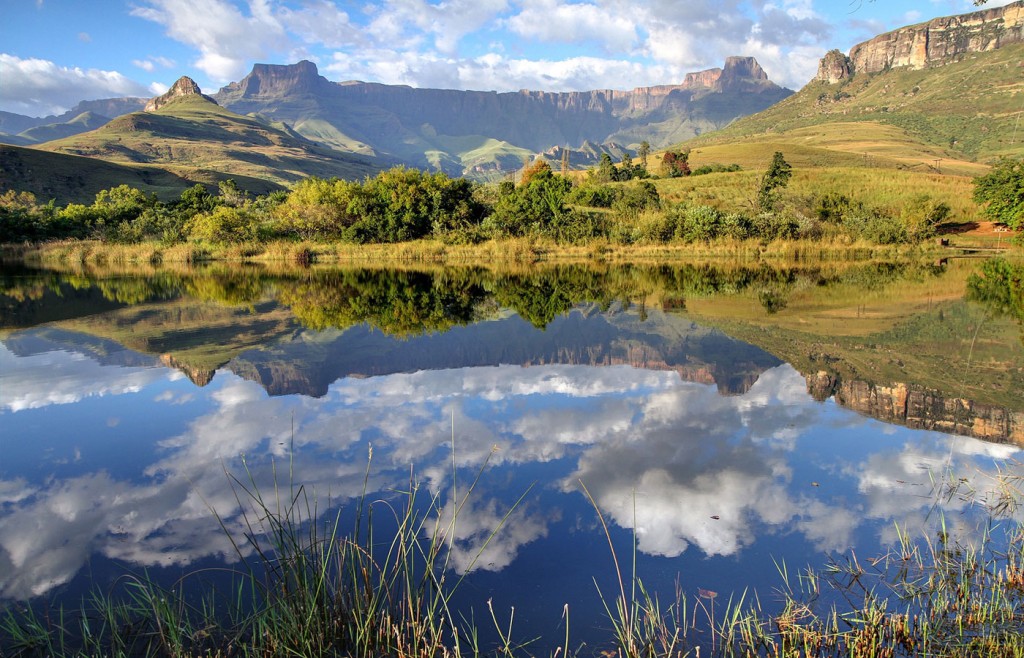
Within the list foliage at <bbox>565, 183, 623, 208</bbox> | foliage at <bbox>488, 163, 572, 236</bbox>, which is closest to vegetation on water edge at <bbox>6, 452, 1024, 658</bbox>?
foliage at <bbox>488, 163, 572, 236</bbox>

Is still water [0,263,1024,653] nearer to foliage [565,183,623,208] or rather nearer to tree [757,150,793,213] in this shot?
tree [757,150,793,213]

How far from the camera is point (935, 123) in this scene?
156625 millimetres

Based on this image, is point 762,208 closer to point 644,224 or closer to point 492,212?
point 644,224

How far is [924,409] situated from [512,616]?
23.4 feet

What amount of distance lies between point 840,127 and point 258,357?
183894mm

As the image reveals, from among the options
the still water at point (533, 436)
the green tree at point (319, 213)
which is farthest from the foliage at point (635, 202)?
the still water at point (533, 436)

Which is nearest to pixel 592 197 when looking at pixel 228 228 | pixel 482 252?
pixel 482 252

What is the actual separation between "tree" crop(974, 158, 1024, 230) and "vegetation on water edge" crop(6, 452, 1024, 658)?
144ft

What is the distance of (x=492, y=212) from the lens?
44.5m

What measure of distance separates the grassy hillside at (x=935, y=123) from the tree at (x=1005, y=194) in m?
53.9

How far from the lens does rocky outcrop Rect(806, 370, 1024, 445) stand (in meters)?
7.34

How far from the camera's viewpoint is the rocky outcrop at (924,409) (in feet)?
A: 24.1

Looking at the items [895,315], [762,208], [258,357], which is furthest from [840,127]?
[258,357]

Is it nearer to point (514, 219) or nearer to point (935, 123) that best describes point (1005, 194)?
point (514, 219)
